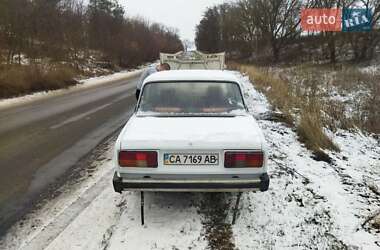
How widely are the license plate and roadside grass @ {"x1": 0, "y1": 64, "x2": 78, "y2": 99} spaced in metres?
14.5

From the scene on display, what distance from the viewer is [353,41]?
101ft

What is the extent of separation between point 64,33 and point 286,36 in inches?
1095

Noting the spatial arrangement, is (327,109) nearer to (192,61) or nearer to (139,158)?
(192,61)

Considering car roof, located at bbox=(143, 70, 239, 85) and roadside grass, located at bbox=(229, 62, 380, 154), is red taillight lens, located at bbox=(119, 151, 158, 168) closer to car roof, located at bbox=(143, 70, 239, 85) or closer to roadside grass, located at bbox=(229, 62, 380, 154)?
car roof, located at bbox=(143, 70, 239, 85)

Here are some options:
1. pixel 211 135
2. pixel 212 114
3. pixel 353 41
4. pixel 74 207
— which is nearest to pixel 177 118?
pixel 212 114

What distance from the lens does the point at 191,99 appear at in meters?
4.96

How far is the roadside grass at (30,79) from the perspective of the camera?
54.9 ft

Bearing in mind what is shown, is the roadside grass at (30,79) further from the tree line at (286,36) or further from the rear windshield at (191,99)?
the tree line at (286,36)

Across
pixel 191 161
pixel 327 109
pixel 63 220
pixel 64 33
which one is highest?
pixel 64 33

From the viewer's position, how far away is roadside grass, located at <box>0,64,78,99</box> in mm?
16734

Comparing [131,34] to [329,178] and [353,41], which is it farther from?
[329,178]

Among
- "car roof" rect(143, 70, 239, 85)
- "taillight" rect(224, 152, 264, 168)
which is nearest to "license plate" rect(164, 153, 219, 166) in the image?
"taillight" rect(224, 152, 264, 168)

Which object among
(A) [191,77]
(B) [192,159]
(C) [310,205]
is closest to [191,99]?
(A) [191,77]

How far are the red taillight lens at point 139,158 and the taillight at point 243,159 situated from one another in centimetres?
73
